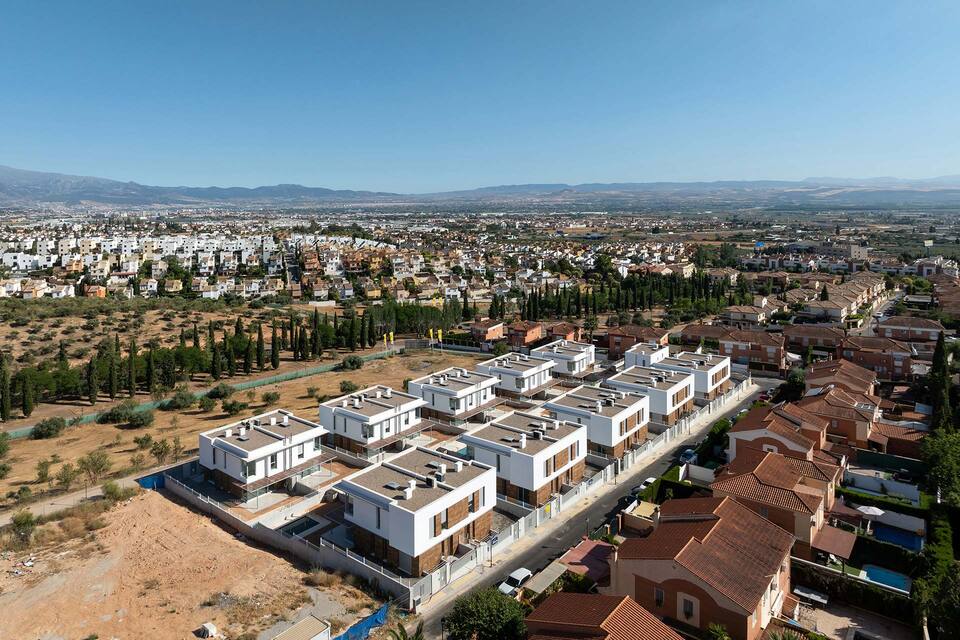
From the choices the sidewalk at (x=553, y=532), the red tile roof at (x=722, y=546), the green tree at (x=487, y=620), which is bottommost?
the sidewalk at (x=553, y=532)

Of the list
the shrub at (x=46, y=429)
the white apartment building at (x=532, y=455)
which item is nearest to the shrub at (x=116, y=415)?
the shrub at (x=46, y=429)

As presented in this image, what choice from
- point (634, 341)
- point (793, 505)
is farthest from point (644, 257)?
point (793, 505)

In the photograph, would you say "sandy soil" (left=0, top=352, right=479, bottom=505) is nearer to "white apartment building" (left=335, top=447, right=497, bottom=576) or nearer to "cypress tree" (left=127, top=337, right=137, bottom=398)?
"cypress tree" (left=127, top=337, right=137, bottom=398)

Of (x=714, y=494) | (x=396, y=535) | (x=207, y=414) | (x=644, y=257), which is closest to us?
(x=396, y=535)

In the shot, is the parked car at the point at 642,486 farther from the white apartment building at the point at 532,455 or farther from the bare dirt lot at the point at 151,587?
the bare dirt lot at the point at 151,587

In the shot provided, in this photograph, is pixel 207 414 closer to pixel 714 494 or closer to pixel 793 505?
pixel 714 494

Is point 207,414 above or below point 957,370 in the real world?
below
